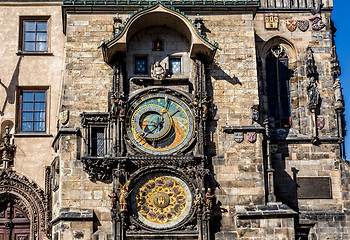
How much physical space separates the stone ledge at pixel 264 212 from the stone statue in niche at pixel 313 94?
13.1 feet

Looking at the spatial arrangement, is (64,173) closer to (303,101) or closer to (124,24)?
(124,24)

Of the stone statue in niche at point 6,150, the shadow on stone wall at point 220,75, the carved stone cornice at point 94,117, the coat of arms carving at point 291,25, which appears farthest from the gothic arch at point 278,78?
the stone statue in niche at point 6,150

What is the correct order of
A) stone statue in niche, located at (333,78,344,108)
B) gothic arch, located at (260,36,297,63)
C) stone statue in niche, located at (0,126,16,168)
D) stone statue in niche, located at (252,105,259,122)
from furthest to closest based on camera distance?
gothic arch, located at (260,36,297,63) → stone statue in niche, located at (333,78,344,108) → stone statue in niche, located at (0,126,16,168) → stone statue in niche, located at (252,105,259,122)

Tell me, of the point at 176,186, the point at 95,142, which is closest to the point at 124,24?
the point at 95,142

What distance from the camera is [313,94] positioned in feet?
72.5

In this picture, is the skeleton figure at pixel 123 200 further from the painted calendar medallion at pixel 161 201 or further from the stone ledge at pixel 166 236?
the stone ledge at pixel 166 236

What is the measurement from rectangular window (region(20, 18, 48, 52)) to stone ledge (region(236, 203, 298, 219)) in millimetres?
8739

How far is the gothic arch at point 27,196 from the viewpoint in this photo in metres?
21.4

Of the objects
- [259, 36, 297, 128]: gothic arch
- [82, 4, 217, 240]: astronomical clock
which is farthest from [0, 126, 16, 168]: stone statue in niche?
[259, 36, 297, 128]: gothic arch

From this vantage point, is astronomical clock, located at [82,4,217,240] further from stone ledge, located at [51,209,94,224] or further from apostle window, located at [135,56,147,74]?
stone ledge, located at [51,209,94,224]

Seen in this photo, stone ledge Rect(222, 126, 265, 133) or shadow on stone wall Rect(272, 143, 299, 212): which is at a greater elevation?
stone ledge Rect(222, 126, 265, 133)

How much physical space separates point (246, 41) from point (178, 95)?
283 cm

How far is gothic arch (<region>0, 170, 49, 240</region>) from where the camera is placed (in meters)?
21.4

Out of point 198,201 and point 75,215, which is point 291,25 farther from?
point 75,215
